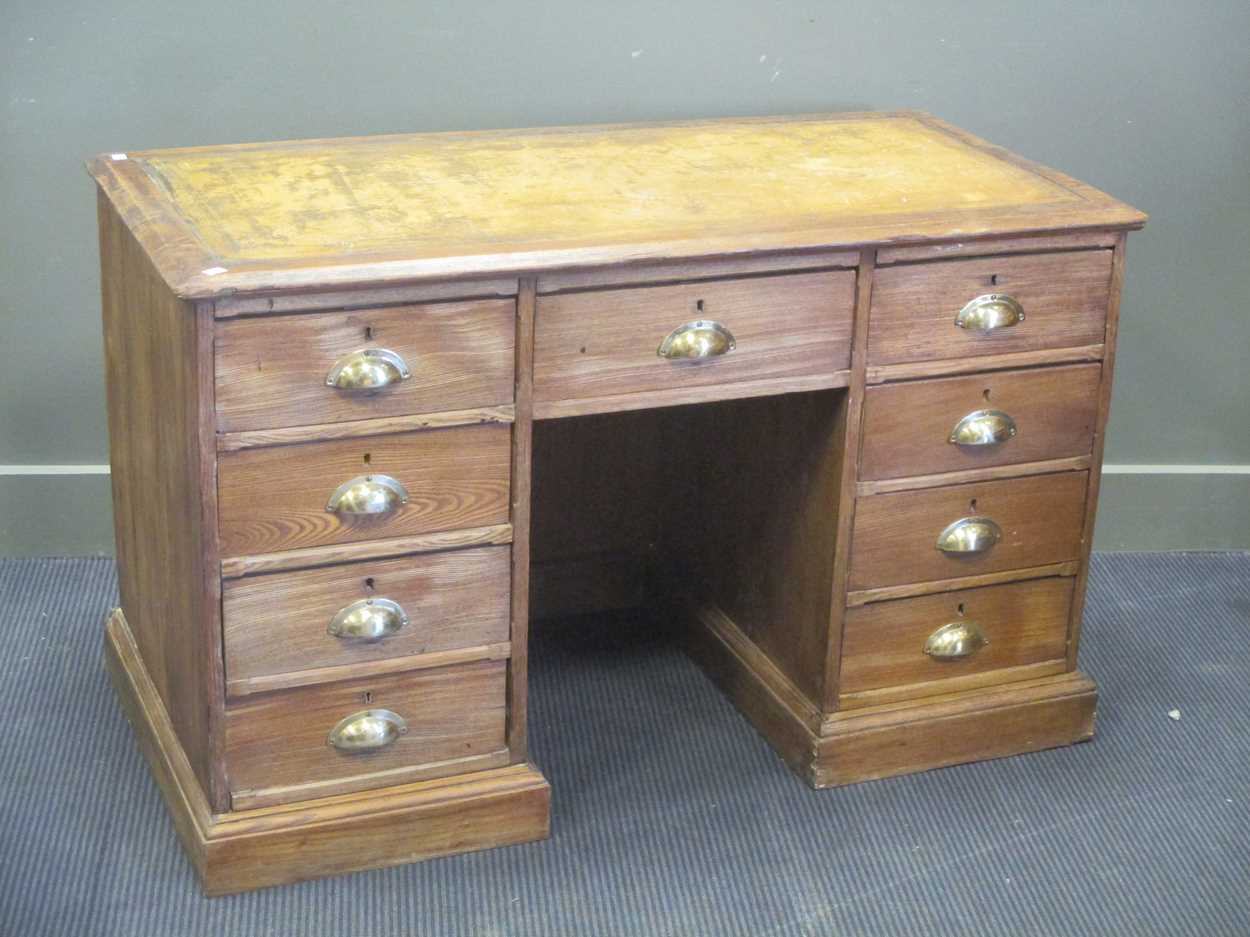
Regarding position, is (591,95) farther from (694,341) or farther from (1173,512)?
(1173,512)

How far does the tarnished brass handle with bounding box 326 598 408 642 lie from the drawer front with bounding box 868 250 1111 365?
0.70 m

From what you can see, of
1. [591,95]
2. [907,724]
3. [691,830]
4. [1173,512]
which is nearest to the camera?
[691,830]

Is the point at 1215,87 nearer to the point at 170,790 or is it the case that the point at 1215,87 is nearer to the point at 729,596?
the point at 729,596

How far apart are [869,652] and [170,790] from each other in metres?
0.98

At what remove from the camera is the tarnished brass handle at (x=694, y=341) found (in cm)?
234

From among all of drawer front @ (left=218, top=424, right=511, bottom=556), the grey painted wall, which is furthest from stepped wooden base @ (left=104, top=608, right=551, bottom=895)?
the grey painted wall

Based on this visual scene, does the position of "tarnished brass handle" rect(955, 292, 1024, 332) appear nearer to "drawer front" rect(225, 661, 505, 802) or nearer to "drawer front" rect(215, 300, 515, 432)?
"drawer front" rect(215, 300, 515, 432)

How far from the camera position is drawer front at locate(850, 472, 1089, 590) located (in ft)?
8.46

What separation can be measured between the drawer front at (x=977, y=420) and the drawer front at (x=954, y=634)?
210 millimetres

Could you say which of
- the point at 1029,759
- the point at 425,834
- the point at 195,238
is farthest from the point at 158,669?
the point at 1029,759

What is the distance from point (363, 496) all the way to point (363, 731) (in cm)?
33

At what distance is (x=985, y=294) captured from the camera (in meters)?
2.47

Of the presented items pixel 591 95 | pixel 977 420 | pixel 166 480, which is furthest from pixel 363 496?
pixel 591 95

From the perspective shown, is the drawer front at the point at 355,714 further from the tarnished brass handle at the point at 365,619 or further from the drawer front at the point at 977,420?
the drawer front at the point at 977,420
